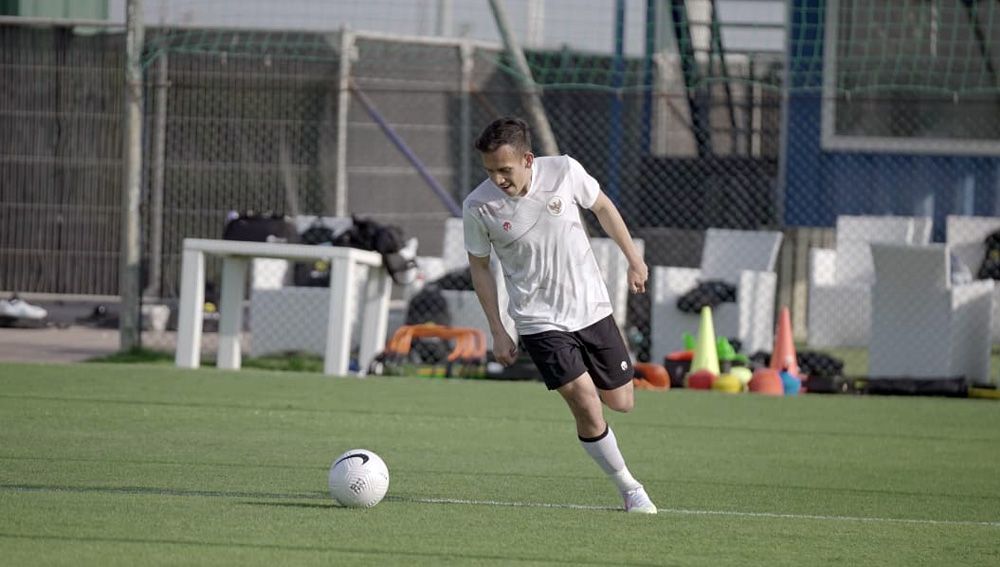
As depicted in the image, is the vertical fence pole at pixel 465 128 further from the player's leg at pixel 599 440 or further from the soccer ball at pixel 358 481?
the soccer ball at pixel 358 481

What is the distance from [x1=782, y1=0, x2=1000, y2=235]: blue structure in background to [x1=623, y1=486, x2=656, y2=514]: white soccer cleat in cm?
1220

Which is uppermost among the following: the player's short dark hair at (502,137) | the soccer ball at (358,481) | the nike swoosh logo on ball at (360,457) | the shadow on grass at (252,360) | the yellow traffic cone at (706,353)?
the player's short dark hair at (502,137)

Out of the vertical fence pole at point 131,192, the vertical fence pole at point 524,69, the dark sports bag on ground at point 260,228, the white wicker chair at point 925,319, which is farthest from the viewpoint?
the vertical fence pole at point 524,69

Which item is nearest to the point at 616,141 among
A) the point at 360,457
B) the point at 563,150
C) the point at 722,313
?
the point at 563,150

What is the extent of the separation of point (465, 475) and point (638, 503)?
1.33 meters

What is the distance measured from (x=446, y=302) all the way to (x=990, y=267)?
6.11 meters

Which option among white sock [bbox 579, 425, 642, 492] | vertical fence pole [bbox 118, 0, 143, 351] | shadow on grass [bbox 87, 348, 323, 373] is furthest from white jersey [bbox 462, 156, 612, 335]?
vertical fence pole [bbox 118, 0, 143, 351]

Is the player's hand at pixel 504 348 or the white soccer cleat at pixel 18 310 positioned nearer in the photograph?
the player's hand at pixel 504 348

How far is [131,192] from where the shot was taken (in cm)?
1419

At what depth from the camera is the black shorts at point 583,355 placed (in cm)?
644

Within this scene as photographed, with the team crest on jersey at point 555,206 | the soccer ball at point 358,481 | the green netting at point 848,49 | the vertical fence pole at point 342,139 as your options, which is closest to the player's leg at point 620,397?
the team crest on jersey at point 555,206

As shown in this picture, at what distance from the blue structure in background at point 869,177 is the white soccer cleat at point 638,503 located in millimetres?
12197

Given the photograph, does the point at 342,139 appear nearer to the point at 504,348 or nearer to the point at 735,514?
the point at 504,348

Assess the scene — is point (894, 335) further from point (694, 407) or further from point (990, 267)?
point (990, 267)
